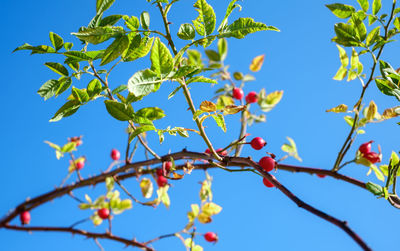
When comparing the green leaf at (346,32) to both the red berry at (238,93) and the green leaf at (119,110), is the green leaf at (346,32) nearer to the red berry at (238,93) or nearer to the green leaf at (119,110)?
the green leaf at (119,110)

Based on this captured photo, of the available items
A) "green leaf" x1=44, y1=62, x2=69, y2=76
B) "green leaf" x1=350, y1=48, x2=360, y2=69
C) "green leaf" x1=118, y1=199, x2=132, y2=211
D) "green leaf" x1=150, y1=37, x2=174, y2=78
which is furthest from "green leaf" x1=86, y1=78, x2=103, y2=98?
"green leaf" x1=118, y1=199, x2=132, y2=211

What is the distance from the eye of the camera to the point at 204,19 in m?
0.87

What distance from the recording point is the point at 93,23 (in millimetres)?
822

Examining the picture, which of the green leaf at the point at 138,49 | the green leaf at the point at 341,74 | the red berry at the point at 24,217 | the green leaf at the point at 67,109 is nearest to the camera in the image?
the green leaf at the point at 138,49

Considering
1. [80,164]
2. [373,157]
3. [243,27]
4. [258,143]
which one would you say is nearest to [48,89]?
[243,27]

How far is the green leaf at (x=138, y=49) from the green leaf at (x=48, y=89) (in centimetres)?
27

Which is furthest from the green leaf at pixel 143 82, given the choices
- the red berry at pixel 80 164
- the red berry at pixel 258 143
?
the red berry at pixel 80 164

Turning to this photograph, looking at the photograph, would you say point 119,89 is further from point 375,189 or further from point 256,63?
point 256,63

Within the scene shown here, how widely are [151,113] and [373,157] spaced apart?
2.97 feet

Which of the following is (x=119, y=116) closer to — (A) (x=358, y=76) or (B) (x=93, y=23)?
(B) (x=93, y=23)

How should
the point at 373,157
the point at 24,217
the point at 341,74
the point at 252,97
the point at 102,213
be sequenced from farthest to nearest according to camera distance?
the point at 102,213
the point at 252,97
the point at 24,217
the point at 341,74
the point at 373,157

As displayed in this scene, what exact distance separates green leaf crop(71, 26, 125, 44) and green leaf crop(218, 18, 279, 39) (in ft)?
0.87

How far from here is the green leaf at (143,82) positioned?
→ 0.69 meters

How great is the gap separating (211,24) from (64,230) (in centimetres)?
143
